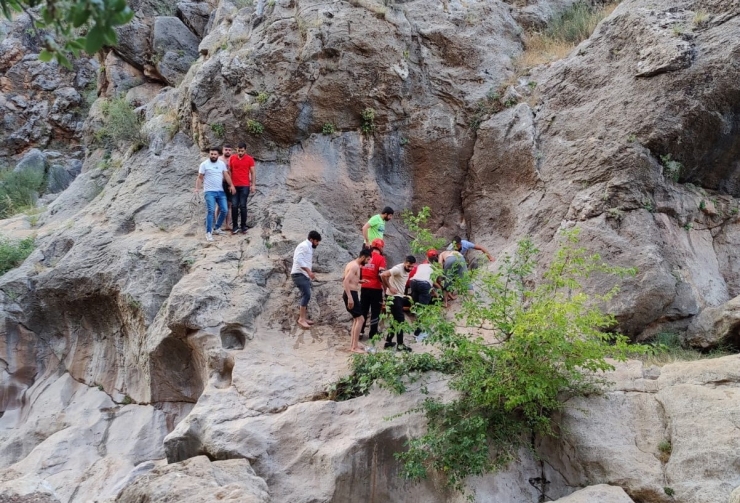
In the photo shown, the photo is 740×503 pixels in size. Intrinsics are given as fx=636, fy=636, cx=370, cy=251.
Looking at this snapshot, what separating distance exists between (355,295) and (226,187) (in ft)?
11.9

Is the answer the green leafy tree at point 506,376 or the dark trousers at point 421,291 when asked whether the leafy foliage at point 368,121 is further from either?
the green leafy tree at point 506,376

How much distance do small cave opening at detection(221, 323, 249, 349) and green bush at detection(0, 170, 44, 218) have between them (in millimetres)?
12523

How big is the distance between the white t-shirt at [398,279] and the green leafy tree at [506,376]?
1.51 meters

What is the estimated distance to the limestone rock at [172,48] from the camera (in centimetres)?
1934

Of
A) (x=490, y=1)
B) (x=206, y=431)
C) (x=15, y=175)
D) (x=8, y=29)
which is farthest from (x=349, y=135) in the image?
(x=8, y=29)

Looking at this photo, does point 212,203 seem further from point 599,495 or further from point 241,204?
point 599,495

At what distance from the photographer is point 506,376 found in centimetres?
681

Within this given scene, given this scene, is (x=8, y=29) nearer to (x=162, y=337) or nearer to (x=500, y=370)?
(x=162, y=337)

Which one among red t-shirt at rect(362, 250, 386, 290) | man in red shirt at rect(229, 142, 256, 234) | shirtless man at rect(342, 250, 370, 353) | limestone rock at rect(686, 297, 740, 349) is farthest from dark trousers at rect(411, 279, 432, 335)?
limestone rock at rect(686, 297, 740, 349)

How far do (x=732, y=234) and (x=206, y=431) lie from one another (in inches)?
352

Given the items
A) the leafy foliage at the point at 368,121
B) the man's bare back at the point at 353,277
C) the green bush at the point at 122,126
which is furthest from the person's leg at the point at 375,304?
the green bush at the point at 122,126

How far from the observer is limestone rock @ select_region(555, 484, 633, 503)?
20.3ft

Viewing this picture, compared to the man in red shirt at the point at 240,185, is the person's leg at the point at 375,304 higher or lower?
lower

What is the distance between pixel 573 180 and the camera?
35.0 feet
